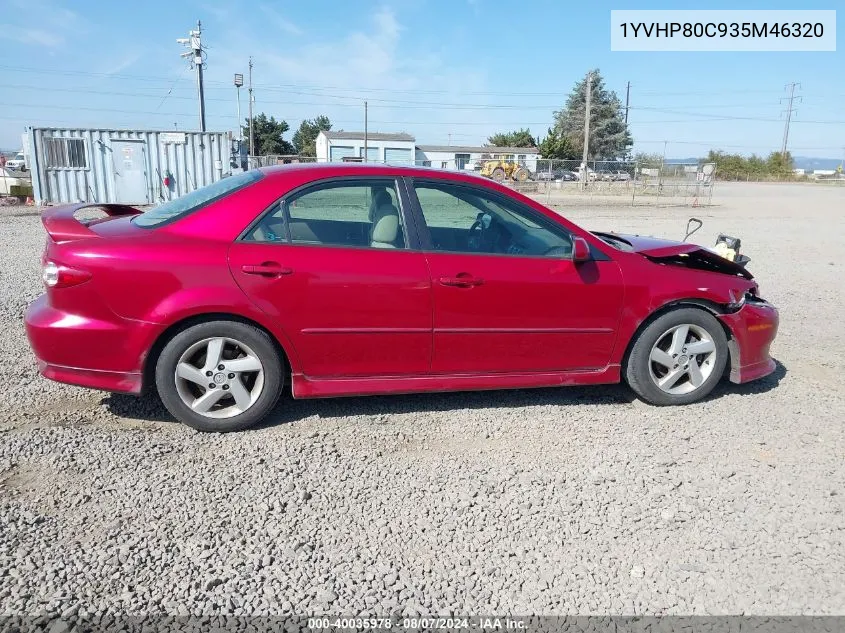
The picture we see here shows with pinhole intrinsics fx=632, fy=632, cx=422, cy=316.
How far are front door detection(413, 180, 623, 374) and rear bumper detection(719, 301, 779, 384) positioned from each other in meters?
0.96

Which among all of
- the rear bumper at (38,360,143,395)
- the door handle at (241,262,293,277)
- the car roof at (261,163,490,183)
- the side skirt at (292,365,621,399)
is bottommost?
the side skirt at (292,365,621,399)

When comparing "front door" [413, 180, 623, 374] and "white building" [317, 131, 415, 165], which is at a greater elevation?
"white building" [317, 131, 415, 165]

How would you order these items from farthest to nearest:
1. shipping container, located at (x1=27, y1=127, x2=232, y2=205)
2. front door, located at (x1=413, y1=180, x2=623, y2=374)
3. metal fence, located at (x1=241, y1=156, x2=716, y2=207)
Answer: metal fence, located at (x1=241, y1=156, x2=716, y2=207) < shipping container, located at (x1=27, y1=127, x2=232, y2=205) < front door, located at (x1=413, y1=180, x2=623, y2=374)

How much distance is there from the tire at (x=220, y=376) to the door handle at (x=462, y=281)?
1.08 m

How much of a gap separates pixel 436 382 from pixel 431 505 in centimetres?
100

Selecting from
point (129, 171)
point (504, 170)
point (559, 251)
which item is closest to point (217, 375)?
point (559, 251)

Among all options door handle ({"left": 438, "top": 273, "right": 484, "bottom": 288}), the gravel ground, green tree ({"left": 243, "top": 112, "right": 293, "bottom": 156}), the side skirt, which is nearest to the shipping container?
the gravel ground

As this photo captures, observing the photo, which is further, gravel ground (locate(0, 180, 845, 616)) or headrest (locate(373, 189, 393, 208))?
headrest (locate(373, 189, 393, 208))

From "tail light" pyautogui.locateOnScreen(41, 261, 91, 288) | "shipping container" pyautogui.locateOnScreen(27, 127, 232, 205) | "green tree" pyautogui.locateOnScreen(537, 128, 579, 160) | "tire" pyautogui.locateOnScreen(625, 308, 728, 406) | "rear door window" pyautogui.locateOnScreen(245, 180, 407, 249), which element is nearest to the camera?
"tail light" pyautogui.locateOnScreen(41, 261, 91, 288)

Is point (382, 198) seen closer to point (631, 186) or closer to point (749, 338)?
point (749, 338)

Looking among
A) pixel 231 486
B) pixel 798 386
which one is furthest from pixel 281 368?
pixel 798 386

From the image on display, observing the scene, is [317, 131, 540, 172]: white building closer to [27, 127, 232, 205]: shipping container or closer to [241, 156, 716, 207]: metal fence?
[241, 156, 716, 207]: metal fence

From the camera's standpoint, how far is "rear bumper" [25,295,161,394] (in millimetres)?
3506

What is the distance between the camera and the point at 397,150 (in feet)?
196
